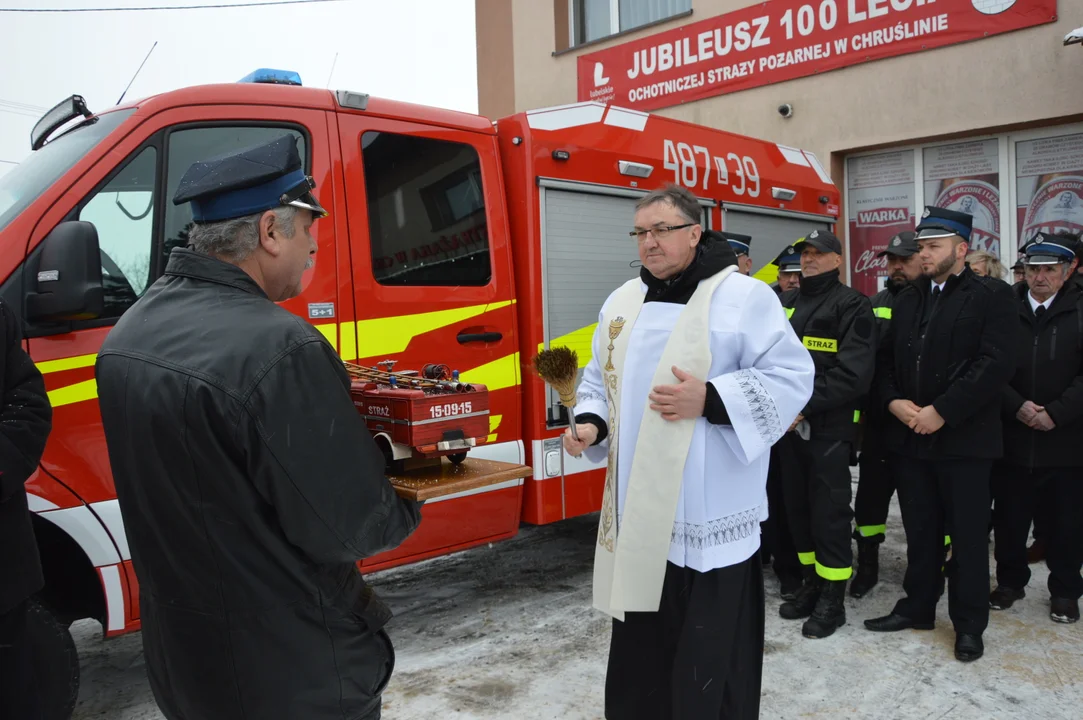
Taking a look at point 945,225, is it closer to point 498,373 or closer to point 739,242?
point 739,242

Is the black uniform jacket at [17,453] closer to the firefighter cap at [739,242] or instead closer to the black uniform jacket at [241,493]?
the black uniform jacket at [241,493]

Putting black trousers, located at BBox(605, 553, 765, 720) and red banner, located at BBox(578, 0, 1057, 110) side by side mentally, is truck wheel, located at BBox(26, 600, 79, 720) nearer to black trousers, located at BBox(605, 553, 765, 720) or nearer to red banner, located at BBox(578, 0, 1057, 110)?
black trousers, located at BBox(605, 553, 765, 720)

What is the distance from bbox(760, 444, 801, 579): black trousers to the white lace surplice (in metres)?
2.33

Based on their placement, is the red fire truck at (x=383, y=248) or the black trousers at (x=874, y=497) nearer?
the red fire truck at (x=383, y=248)

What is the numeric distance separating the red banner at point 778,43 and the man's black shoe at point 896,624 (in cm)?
629

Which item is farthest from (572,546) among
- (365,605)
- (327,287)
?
(365,605)

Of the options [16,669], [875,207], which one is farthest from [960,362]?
[875,207]

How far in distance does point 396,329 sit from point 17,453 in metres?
1.86

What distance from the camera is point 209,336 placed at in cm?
151

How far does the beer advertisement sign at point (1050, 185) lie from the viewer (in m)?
8.01

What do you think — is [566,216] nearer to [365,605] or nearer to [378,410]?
[378,410]

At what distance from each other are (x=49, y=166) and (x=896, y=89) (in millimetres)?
8136

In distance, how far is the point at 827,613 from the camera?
437cm

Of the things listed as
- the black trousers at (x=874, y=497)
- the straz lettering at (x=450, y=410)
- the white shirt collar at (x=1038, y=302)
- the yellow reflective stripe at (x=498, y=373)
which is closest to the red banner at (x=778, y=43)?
the white shirt collar at (x=1038, y=302)
